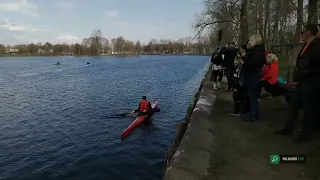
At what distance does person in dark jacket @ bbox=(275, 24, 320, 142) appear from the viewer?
616 cm

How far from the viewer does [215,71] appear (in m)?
14.6

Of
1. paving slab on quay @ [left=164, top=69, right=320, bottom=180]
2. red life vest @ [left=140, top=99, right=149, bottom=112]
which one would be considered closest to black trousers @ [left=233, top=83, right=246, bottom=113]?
paving slab on quay @ [left=164, top=69, right=320, bottom=180]

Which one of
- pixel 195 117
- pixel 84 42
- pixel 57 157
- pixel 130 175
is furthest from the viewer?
pixel 84 42

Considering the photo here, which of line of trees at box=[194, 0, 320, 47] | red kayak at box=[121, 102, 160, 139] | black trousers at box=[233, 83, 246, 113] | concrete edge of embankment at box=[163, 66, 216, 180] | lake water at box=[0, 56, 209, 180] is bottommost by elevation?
lake water at box=[0, 56, 209, 180]

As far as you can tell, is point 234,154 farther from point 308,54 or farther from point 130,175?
point 130,175

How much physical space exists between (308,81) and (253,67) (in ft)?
5.90

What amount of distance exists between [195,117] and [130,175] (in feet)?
12.4

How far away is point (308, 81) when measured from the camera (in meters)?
6.30

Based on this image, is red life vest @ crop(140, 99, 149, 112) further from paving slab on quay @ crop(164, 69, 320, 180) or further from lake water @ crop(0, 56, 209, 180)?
paving slab on quay @ crop(164, 69, 320, 180)

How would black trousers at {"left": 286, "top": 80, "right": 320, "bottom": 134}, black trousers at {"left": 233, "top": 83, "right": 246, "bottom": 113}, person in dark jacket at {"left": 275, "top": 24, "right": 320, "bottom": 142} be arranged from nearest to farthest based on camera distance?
person in dark jacket at {"left": 275, "top": 24, "right": 320, "bottom": 142}
black trousers at {"left": 286, "top": 80, "right": 320, "bottom": 134}
black trousers at {"left": 233, "top": 83, "right": 246, "bottom": 113}

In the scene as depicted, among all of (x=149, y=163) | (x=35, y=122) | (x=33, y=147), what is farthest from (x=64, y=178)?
(x=35, y=122)

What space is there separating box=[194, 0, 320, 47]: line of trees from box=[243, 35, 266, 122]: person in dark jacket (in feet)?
35.7

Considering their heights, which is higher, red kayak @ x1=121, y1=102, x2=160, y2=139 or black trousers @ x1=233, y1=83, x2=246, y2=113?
black trousers @ x1=233, y1=83, x2=246, y2=113

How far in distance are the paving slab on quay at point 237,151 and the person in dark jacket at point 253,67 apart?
44cm
